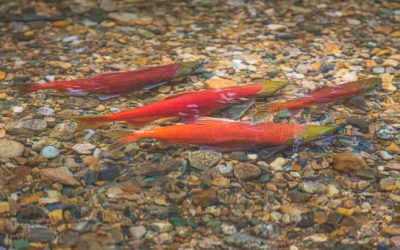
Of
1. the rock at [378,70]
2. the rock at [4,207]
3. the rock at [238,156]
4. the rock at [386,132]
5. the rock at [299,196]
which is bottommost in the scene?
the rock at [299,196]

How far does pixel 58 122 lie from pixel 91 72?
0.89 metres

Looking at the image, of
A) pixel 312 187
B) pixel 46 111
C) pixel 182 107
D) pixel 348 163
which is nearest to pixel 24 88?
pixel 46 111

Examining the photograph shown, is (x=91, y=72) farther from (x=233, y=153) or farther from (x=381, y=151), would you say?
(x=381, y=151)

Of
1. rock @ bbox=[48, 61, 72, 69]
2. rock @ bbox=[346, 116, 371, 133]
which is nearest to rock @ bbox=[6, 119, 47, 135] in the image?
rock @ bbox=[48, 61, 72, 69]

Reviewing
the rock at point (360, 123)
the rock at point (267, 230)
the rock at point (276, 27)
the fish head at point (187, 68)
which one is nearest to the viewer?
the rock at point (267, 230)

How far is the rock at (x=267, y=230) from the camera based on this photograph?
3.68 meters

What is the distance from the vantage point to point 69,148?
443cm

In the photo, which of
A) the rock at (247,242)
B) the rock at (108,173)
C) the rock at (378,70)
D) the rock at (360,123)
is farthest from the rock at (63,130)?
the rock at (378,70)

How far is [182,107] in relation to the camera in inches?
176

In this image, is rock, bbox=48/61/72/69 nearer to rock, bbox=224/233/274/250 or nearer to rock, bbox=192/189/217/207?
rock, bbox=192/189/217/207

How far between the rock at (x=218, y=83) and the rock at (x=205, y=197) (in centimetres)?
140

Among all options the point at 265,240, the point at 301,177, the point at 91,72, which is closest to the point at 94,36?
the point at 91,72

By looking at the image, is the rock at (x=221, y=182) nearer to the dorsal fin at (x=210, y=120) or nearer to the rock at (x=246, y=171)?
the rock at (x=246, y=171)

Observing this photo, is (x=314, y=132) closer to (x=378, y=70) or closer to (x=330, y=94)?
(x=330, y=94)
